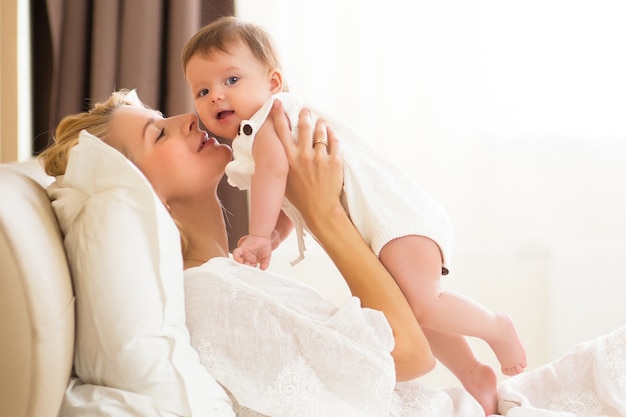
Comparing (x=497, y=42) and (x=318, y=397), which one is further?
(x=497, y=42)

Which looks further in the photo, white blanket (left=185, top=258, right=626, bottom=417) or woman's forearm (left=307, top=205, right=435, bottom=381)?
woman's forearm (left=307, top=205, right=435, bottom=381)

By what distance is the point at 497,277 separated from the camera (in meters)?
2.96

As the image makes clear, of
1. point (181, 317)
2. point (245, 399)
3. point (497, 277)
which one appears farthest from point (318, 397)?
point (497, 277)

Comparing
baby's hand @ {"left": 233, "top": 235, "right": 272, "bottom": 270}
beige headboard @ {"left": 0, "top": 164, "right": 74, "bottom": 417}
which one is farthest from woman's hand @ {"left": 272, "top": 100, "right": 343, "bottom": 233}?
beige headboard @ {"left": 0, "top": 164, "right": 74, "bottom": 417}

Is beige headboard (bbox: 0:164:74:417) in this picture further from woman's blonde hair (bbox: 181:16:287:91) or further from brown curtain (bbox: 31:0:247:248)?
brown curtain (bbox: 31:0:247:248)

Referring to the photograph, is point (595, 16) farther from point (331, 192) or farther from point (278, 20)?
point (331, 192)

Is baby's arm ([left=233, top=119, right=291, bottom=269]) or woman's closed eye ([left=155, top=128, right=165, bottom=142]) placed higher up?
woman's closed eye ([left=155, top=128, right=165, bottom=142])

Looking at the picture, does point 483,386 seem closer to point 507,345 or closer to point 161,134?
point 507,345

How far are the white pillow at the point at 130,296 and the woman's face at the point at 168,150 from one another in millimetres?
290

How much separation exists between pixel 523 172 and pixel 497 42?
0.53 m

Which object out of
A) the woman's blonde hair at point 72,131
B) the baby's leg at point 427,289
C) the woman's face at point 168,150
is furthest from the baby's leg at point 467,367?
the woman's blonde hair at point 72,131

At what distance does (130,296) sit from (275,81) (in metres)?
0.76

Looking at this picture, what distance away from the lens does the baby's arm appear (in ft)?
4.79

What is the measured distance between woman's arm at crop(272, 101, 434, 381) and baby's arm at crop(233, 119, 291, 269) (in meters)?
0.03
